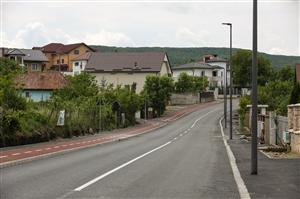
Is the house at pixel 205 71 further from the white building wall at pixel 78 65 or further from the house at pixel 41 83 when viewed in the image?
the house at pixel 41 83

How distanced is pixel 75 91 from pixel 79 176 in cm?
4462

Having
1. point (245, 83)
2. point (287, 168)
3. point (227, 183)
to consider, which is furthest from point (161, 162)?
point (245, 83)

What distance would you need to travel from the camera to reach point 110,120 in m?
58.8

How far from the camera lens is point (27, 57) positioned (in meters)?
124

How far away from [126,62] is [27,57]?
25.9 meters

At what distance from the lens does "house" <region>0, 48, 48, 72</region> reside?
392 feet

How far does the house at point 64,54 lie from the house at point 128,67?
121 ft

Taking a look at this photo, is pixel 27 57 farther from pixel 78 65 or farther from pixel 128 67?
pixel 128 67

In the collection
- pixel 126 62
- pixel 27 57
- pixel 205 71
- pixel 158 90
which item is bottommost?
pixel 158 90

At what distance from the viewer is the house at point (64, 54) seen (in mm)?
149675

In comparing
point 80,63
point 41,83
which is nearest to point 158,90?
point 41,83

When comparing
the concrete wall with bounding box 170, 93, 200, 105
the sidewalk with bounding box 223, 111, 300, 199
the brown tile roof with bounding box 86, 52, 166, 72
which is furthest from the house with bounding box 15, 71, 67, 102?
the sidewalk with bounding box 223, 111, 300, 199

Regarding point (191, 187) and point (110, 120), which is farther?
point (110, 120)

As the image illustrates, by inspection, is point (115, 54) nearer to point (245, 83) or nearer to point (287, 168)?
point (245, 83)
